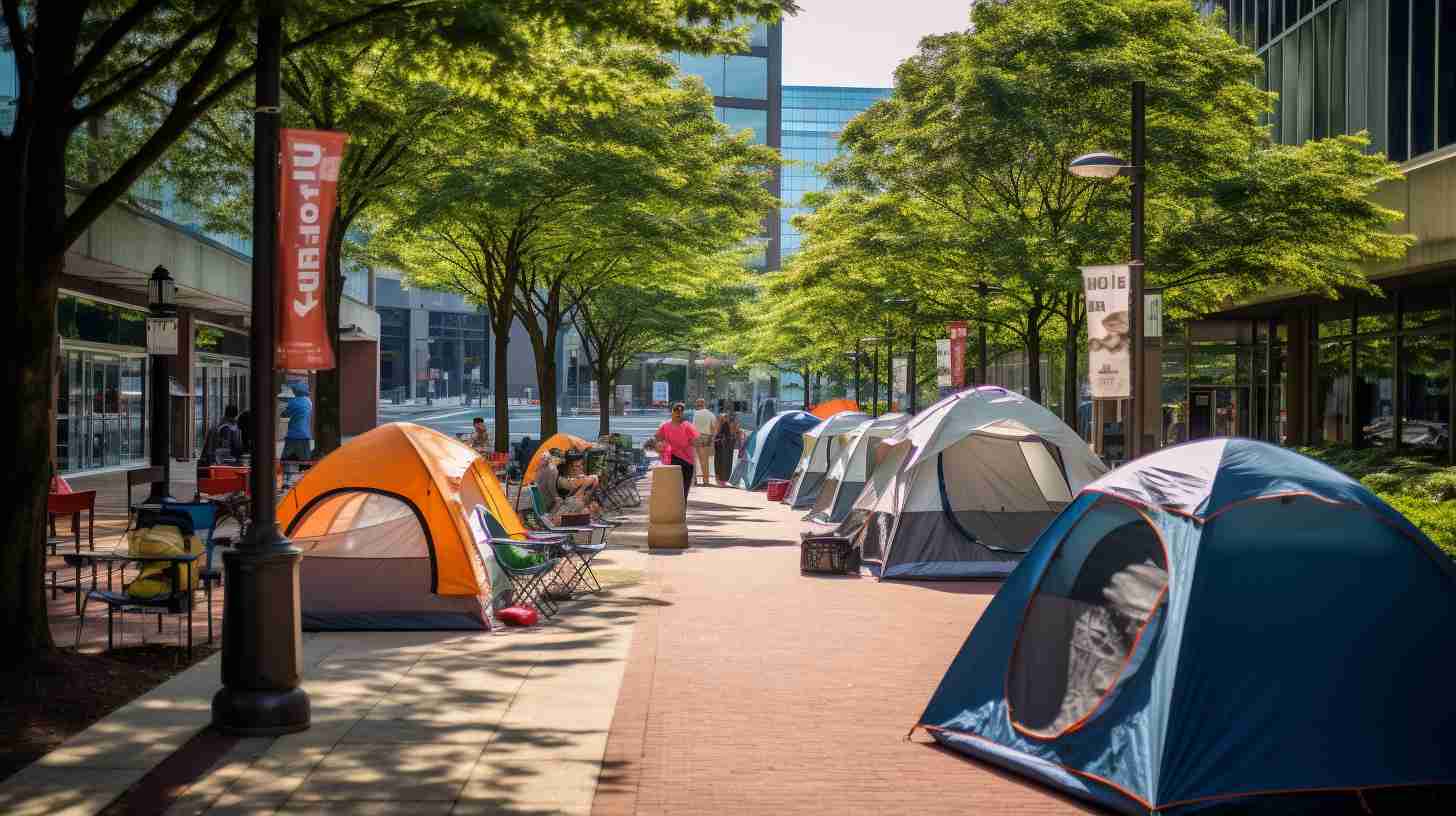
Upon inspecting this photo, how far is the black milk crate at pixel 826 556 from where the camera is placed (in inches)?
694

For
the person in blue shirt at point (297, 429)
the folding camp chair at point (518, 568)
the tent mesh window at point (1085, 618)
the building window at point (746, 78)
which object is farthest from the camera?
the building window at point (746, 78)

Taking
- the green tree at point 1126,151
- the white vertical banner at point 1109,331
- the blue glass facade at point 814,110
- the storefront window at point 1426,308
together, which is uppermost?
the blue glass facade at point 814,110

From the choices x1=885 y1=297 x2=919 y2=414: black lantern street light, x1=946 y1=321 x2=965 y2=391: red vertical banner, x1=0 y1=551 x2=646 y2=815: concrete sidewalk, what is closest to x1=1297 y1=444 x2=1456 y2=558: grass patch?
x1=0 y1=551 x2=646 y2=815: concrete sidewalk

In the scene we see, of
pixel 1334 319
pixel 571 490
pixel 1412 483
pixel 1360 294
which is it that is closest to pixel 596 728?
pixel 571 490

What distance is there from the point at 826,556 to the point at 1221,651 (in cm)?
1027

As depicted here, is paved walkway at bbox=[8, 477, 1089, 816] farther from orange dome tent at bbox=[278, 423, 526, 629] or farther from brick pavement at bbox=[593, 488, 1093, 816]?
orange dome tent at bbox=[278, 423, 526, 629]

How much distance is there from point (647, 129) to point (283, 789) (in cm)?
1881

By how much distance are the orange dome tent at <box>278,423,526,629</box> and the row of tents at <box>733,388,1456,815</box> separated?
5.61 m

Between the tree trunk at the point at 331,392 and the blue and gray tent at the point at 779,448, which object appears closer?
the tree trunk at the point at 331,392

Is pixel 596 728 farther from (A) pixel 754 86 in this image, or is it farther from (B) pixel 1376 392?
(A) pixel 754 86

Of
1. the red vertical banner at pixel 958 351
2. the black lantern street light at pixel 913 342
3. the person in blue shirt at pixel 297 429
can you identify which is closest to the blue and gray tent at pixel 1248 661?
the red vertical banner at pixel 958 351

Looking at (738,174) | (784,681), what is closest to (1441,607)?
(784,681)

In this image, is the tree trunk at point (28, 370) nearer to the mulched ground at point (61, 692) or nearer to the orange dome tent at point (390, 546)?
the mulched ground at point (61, 692)

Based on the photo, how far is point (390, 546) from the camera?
44.9 ft
